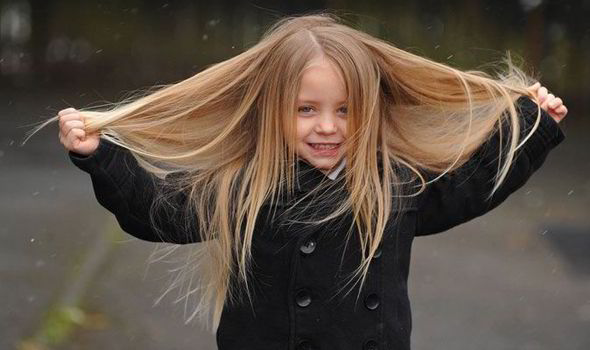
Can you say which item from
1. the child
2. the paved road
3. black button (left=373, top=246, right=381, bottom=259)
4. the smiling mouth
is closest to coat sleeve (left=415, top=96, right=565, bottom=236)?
the child

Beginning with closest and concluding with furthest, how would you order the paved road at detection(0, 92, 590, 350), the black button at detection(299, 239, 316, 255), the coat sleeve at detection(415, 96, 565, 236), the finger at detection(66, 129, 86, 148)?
the finger at detection(66, 129, 86, 148), the black button at detection(299, 239, 316, 255), the coat sleeve at detection(415, 96, 565, 236), the paved road at detection(0, 92, 590, 350)

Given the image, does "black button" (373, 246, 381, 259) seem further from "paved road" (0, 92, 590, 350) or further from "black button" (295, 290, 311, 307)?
"paved road" (0, 92, 590, 350)

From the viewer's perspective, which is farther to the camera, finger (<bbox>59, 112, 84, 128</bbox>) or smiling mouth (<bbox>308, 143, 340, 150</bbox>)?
smiling mouth (<bbox>308, 143, 340, 150</bbox>)

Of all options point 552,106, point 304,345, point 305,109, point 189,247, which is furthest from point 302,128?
point 189,247

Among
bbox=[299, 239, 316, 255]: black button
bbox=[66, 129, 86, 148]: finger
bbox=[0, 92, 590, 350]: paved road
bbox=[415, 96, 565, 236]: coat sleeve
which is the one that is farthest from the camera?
bbox=[0, 92, 590, 350]: paved road

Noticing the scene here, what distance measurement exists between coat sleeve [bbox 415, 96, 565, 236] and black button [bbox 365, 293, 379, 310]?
0.80 feet

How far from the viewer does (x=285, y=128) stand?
288cm

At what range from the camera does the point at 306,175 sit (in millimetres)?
2910

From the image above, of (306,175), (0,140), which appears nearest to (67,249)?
(0,140)

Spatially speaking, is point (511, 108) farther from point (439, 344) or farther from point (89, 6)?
point (89, 6)

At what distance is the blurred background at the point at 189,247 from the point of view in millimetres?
4938

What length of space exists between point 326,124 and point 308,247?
30 cm

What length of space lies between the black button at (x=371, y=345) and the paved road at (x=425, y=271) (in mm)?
2022

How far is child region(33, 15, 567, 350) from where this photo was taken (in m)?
2.82
